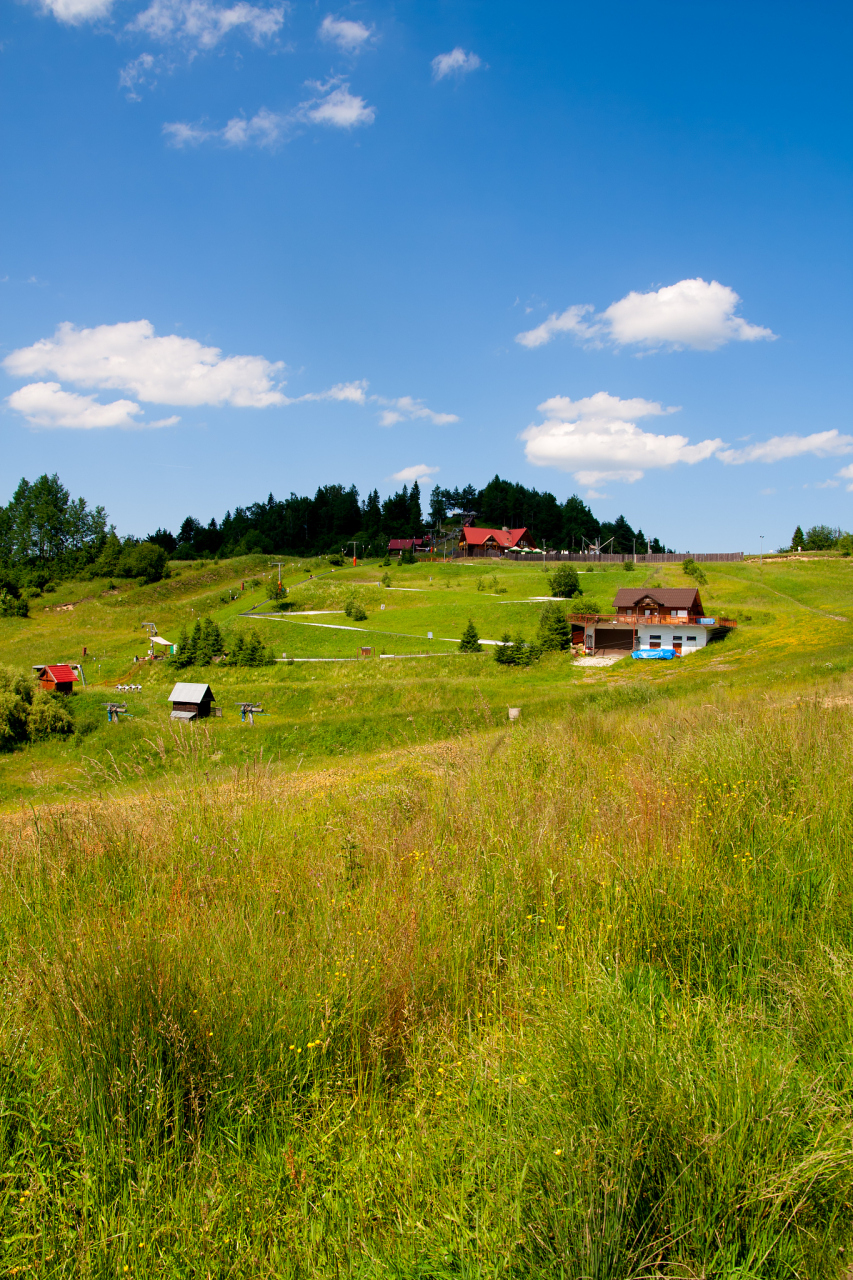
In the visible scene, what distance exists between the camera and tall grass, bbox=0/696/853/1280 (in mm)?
2027

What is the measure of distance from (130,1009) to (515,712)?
2901 cm

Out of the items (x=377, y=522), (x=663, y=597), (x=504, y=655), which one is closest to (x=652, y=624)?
(x=663, y=597)

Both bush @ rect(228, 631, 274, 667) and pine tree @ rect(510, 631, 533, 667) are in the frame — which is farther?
bush @ rect(228, 631, 274, 667)

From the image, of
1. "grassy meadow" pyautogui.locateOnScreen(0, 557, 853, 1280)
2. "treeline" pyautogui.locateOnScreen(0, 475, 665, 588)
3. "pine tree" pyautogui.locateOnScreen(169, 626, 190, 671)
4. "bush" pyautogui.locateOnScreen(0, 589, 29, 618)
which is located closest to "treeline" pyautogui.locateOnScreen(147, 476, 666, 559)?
"treeline" pyautogui.locateOnScreen(0, 475, 665, 588)

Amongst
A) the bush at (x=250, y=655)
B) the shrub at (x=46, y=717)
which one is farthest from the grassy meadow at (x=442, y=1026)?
the bush at (x=250, y=655)

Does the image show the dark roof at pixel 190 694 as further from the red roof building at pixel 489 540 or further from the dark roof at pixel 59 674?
the red roof building at pixel 489 540

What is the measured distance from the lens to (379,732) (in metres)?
33.9

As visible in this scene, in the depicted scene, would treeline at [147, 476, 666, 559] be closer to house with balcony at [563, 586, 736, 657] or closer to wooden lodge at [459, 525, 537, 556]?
wooden lodge at [459, 525, 537, 556]

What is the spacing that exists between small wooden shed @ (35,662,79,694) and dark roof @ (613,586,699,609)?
41.0 meters

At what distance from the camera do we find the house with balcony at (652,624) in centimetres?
5009

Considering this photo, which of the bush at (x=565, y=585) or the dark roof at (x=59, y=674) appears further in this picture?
the bush at (x=565, y=585)

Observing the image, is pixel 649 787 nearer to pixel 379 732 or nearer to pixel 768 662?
pixel 379 732

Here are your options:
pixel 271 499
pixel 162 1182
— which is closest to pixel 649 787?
pixel 162 1182

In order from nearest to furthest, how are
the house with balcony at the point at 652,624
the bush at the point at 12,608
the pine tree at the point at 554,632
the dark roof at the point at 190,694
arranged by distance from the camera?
the dark roof at the point at 190,694
the house with balcony at the point at 652,624
the pine tree at the point at 554,632
the bush at the point at 12,608
